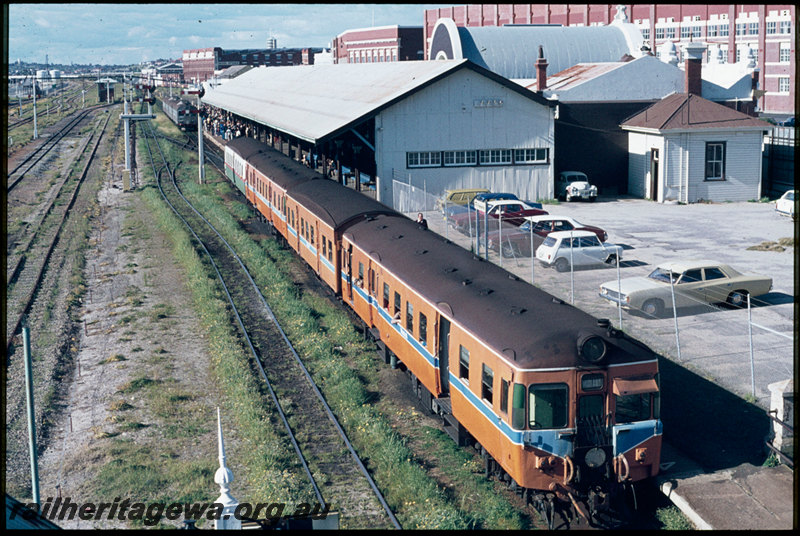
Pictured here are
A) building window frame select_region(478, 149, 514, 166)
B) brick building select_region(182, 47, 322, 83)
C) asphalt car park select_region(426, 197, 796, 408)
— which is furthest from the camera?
brick building select_region(182, 47, 322, 83)

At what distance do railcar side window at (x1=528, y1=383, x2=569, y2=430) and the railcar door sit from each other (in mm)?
3449

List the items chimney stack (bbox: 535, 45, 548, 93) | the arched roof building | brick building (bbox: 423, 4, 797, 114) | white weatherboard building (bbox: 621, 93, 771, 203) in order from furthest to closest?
brick building (bbox: 423, 4, 797, 114) < the arched roof building < chimney stack (bbox: 535, 45, 548, 93) < white weatherboard building (bbox: 621, 93, 771, 203)

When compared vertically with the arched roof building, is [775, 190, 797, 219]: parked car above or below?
below

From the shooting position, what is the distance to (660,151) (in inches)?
1772

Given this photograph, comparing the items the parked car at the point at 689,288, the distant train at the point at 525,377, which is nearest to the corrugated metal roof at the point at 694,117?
the parked car at the point at 689,288

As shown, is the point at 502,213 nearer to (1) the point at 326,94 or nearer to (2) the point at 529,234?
(2) the point at 529,234

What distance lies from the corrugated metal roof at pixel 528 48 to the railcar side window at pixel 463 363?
48.1 meters

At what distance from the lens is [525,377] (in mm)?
12719

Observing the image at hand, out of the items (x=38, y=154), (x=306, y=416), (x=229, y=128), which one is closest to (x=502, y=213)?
(x=306, y=416)

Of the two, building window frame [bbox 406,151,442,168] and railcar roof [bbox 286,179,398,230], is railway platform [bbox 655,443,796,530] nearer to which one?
railcar roof [bbox 286,179,398,230]

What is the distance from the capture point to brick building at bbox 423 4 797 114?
3349 inches

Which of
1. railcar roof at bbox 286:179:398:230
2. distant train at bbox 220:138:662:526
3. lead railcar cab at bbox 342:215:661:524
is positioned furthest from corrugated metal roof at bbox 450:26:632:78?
lead railcar cab at bbox 342:215:661:524

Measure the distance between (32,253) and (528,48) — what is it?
3853 centimetres

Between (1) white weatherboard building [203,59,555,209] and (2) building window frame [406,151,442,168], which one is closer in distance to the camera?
(1) white weatherboard building [203,59,555,209]
